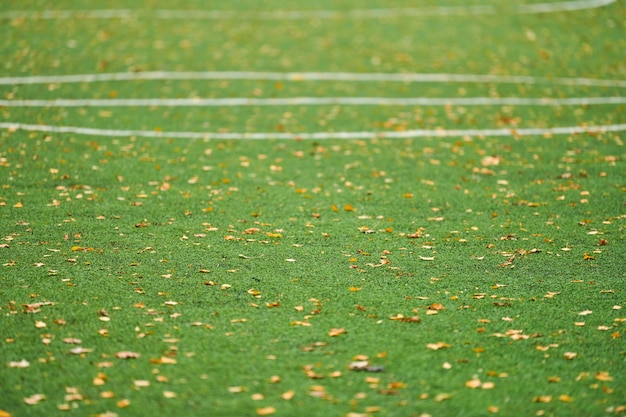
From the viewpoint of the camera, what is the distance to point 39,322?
5.79 meters

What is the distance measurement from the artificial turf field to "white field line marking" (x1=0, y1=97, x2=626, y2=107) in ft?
0.20

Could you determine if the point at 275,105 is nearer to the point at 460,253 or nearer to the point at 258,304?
the point at 460,253

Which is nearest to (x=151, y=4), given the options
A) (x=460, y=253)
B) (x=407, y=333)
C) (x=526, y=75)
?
(x=526, y=75)

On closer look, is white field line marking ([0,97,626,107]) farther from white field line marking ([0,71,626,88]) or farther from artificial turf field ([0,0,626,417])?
white field line marking ([0,71,626,88])

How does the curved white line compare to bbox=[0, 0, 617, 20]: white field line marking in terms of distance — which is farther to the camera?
the curved white line

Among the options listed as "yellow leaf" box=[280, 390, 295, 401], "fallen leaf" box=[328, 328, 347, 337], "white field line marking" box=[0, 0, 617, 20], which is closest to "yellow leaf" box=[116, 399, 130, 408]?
"yellow leaf" box=[280, 390, 295, 401]

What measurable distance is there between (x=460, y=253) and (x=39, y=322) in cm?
389

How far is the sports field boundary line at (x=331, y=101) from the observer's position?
12969mm

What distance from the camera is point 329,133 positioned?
1198 centimetres

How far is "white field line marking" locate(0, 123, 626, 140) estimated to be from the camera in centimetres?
1156

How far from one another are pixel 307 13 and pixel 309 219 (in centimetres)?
1151

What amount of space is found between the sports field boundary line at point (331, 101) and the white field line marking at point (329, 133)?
1.29 meters

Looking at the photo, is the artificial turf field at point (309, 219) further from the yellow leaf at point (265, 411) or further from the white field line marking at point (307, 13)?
the white field line marking at point (307, 13)

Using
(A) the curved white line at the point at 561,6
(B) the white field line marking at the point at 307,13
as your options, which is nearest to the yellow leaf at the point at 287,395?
(B) the white field line marking at the point at 307,13
